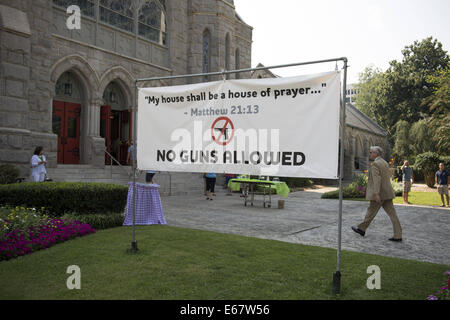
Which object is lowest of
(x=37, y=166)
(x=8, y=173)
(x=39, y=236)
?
(x=39, y=236)

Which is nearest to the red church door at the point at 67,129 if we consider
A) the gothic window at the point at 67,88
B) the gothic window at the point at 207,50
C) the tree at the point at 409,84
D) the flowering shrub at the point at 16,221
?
the gothic window at the point at 67,88

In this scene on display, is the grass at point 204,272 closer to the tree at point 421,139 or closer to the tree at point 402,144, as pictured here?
the tree at point 421,139

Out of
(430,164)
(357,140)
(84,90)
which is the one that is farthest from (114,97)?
(357,140)

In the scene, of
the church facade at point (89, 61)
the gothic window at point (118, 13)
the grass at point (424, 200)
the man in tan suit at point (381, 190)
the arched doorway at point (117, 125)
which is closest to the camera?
the man in tan suit at point (381, 190)

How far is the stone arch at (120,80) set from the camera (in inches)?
749

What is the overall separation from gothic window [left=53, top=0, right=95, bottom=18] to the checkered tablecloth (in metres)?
13.4

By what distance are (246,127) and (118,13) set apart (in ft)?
60.7

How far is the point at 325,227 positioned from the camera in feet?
30.0

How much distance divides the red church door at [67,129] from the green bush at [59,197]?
397 inches

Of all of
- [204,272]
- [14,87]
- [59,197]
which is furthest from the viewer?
[14,87]

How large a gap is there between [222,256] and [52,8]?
16.2 meters

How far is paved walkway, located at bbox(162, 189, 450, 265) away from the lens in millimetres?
6840

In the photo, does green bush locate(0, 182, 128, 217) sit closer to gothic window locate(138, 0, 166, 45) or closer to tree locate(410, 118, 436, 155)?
gothic window locate(138, 0, 166, 45)

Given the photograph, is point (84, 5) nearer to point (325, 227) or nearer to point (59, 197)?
point (59, 197)
